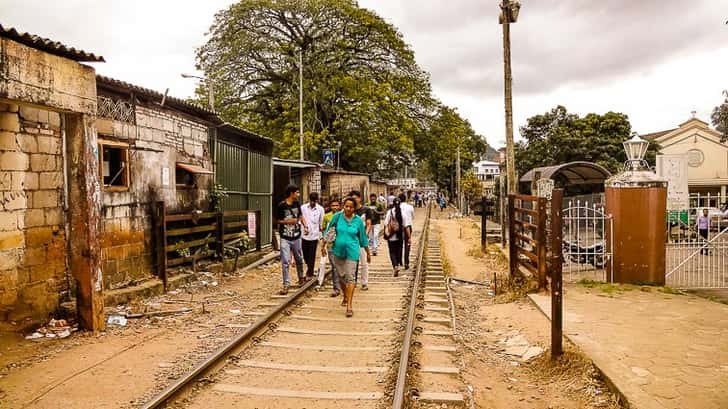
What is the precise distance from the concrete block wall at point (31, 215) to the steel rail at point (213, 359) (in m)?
2.71

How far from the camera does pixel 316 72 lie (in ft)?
91.4

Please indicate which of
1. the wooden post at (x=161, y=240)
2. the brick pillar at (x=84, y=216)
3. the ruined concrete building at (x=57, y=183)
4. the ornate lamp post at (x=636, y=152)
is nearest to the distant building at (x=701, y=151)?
the ornate lamp post at (x=636, y=152)

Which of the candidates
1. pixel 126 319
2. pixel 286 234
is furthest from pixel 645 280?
pixel 126 319

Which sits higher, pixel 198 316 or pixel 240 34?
pixel 240 34

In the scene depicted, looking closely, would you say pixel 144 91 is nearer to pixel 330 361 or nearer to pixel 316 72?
pixel 330 361

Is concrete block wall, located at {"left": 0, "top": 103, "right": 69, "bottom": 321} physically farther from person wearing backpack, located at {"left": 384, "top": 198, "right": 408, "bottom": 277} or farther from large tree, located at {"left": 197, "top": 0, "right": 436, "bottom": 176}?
large tree, located at {"left": 197, "top": 0, "right": 436, "bottom": 176}

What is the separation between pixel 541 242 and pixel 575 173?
9.79 m

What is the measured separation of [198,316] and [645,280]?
7.70 m

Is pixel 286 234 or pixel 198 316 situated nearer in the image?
pixel 198 316

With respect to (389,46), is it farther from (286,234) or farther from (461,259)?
(286,234)

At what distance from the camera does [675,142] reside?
3909cm

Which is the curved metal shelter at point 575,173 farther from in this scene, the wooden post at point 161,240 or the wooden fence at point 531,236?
the wooden post at point 161,240

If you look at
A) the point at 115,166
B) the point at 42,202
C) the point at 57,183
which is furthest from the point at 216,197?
the point at 42,202

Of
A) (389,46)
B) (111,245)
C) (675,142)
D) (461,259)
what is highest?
(389,46)
